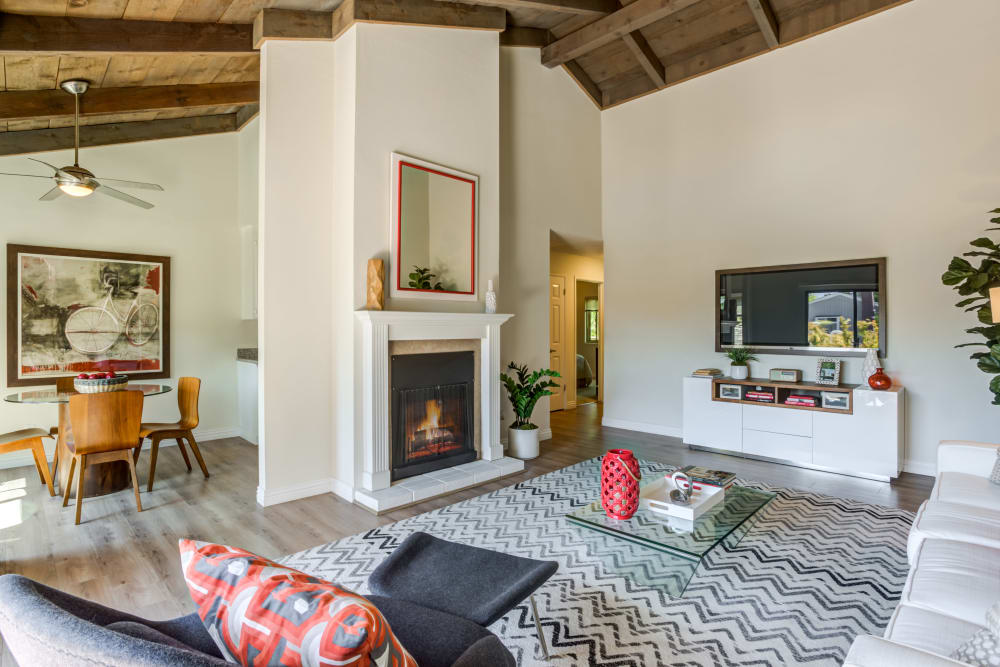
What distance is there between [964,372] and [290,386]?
5.24 meters

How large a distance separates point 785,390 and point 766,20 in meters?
3.39

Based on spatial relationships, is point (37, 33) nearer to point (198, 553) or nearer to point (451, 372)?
point (451, 372)

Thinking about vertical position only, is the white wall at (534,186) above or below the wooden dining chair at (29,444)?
above

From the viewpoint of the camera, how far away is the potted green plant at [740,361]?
16.5 feet

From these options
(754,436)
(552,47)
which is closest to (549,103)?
(552,47)

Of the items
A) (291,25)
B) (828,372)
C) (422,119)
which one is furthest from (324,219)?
(828,372)

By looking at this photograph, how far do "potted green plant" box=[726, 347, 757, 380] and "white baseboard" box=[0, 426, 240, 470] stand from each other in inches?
210

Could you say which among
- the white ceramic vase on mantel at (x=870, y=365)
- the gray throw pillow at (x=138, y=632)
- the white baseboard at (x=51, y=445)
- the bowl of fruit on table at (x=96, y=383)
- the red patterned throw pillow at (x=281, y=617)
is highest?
the white ceramic vase on mantel at (x=870, y=365)

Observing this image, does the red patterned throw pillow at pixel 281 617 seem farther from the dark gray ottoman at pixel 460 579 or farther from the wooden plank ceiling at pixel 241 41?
the wooden plank ceiling at pixel 241 41

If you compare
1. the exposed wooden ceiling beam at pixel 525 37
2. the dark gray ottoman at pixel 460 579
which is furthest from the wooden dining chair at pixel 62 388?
the exposed wooden ceiling beam at pixel 525 37

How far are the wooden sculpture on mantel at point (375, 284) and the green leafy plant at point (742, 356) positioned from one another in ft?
11.6

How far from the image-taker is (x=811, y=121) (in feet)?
15.9

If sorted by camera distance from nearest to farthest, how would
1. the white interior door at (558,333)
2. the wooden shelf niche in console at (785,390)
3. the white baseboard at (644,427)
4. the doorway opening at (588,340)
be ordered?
the wooden shelf niche in console at (785,390)
the white baseboard at (644,427)
the white interior door at (558,333)
the doorway opening at (588,340)

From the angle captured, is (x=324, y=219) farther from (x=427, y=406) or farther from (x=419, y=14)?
(x=419, y=14)
